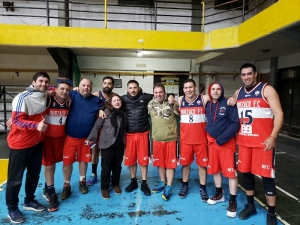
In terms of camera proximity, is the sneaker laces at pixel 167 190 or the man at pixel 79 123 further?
the sneaker laces at pixel 167 190

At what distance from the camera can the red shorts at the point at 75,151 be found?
291cm

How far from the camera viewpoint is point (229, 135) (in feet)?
8.40

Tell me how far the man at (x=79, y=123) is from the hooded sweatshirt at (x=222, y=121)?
1575 millimetres

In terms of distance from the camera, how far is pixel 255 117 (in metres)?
2.37

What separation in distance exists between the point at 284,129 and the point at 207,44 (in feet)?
15.4

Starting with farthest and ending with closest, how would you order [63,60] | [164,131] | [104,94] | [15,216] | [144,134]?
[63,60] → [104,94] → [144,134] → [164,131] → [15,216]

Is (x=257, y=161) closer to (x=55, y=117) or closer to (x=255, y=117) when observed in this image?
(x=255, y=117)

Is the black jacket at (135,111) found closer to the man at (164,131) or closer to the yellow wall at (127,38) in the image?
the man at (164,131)

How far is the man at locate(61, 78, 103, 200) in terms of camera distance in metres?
2.89

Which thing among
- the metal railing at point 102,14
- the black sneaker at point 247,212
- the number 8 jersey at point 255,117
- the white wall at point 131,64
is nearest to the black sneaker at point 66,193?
the black sneaker at point 247,212

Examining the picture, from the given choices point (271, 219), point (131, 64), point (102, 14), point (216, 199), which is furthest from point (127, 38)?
point (271, 219)

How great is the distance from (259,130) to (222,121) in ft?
1.41

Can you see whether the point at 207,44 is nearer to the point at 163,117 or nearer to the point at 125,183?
the point at 163,117

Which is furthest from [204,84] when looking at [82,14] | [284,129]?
[82,14]
